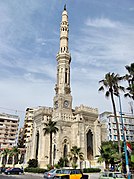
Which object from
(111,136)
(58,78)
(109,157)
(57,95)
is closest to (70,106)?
(57,95)

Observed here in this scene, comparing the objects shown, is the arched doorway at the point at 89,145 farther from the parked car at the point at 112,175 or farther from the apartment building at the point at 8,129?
the apartment building at the point at 8,129

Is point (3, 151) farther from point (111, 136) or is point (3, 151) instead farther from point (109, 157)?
point (109, 157)

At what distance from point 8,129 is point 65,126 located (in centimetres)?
4583

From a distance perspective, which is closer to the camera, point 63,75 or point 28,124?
point 63,75

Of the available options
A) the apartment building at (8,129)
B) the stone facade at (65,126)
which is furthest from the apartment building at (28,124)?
the stone facade at (65,126)

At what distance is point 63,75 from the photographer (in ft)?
207

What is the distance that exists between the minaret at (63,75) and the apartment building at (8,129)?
42349mm

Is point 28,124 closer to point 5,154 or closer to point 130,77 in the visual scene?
point 5,154

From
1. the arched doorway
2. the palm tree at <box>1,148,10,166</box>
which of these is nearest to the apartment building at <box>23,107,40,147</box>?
the palm tree at <box>1,148,10,166</box>

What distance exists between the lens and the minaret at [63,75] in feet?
198

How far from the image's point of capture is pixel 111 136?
73062mm

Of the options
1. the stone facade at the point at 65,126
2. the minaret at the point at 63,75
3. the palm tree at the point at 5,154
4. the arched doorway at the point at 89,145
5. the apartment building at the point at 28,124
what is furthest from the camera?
the apartment building at the point at 28,124

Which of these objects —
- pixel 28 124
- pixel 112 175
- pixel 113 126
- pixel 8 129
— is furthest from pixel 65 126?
pixel 8 129

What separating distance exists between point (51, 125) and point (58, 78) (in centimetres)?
2166
